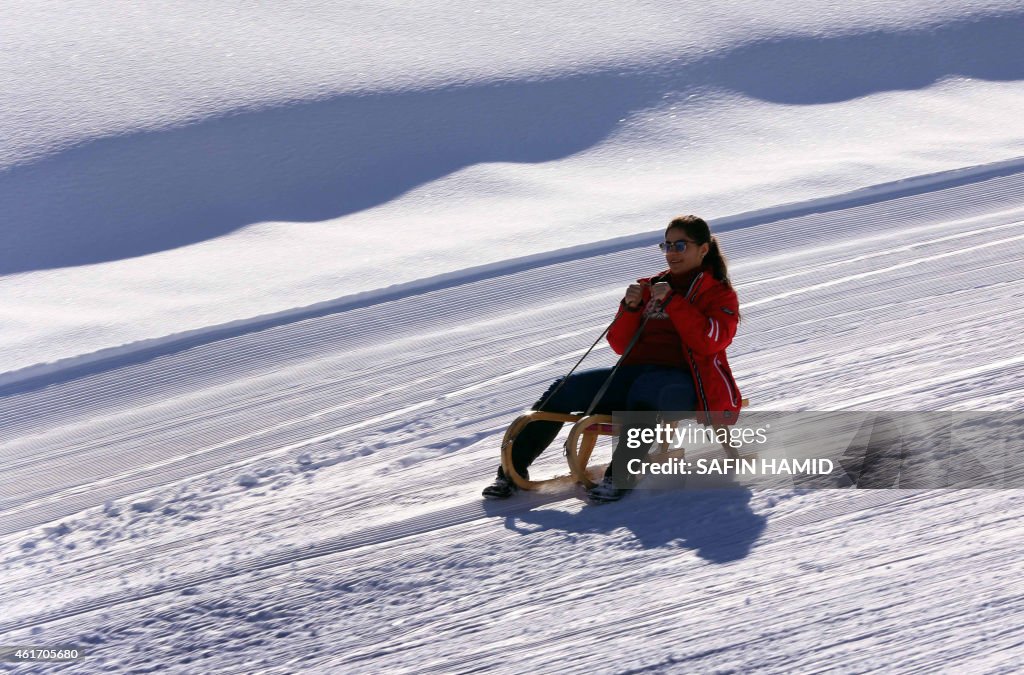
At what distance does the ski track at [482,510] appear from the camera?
3.27m

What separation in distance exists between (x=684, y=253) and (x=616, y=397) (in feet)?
1.83

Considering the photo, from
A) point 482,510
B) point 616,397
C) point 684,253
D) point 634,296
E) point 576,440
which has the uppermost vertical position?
point 684,253

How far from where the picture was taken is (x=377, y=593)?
3607 mm

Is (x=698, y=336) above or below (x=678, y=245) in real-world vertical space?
below

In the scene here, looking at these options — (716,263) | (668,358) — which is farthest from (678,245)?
(668,358)

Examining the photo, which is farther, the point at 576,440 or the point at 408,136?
the point at 408,136

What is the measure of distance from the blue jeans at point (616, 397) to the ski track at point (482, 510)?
0.63ft

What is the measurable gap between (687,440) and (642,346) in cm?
44

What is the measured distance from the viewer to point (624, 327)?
13.7ft

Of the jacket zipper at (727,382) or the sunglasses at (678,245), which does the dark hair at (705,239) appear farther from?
the jacket zipper at (727,382)

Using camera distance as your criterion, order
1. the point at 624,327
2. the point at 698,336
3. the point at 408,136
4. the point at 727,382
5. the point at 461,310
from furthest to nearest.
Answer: the point at 408,136 < the point at 461,310 < the point at 624,327 < the point at 727,382 < the point at 698,336

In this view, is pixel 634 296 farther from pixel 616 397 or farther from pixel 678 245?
pixel 616 397

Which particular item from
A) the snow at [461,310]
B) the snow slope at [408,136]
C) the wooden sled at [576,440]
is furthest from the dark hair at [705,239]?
the snow slope at [408,136]

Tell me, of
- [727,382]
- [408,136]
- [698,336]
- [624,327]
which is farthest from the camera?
[408,136]
